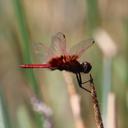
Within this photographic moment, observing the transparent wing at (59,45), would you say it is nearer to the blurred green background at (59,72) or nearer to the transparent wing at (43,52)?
the transparent wing at (43,52)

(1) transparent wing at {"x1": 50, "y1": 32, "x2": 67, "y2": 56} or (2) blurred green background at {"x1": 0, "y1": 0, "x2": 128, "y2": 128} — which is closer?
(1) transparent wing at {"x1": 50, "y1": 32, "x2": 67, "y2": 56}

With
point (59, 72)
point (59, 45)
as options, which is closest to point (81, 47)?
point (59, 45)

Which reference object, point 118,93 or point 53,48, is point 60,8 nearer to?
point 118,93

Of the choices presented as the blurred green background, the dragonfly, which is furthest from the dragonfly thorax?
the blurred green background

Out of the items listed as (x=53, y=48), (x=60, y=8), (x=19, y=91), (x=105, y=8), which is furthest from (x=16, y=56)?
(x=53, y=48)

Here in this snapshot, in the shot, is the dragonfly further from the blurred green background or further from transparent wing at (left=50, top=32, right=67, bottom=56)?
the blurred green background

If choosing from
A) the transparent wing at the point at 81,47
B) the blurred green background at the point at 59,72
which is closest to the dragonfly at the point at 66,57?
the transparent wing at the point at 81,47
